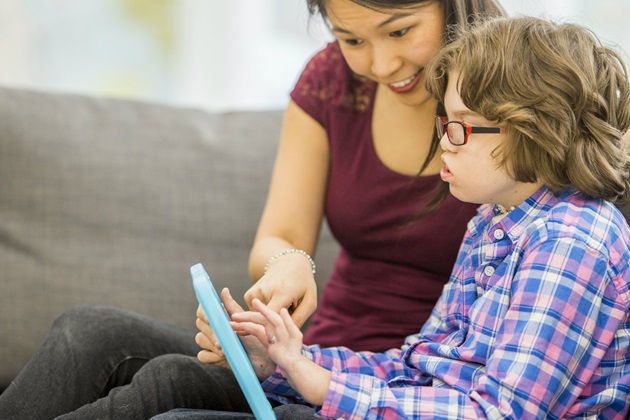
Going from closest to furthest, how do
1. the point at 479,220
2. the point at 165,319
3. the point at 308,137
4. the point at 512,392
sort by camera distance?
the point at 512,392, the point at 479,220, the point at 308,137, the point at 165,319

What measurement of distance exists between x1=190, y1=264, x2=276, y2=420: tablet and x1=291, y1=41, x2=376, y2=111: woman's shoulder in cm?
64

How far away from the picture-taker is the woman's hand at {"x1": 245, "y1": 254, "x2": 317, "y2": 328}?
1241mm

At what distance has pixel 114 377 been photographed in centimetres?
135

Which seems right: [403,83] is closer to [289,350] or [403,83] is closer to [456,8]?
[456,8]

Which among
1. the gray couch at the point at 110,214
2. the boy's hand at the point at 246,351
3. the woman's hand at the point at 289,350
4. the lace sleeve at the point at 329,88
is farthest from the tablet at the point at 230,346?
the gray couch at the point at 110,214

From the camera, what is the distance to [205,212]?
183cm

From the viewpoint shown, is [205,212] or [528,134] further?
[205,212]

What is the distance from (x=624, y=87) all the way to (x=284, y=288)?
21.4 inches

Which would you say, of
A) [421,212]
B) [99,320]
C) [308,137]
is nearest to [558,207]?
[421,212]

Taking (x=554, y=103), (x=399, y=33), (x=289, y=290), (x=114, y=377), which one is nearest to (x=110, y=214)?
(x=114, y=377)

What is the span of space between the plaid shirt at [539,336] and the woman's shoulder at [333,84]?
52 centimetres

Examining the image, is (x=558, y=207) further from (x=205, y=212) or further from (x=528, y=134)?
(x=205, y=212)

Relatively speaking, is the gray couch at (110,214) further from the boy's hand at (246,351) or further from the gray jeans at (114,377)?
the boy's hand at (246,351)

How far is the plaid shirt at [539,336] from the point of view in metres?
0.98
